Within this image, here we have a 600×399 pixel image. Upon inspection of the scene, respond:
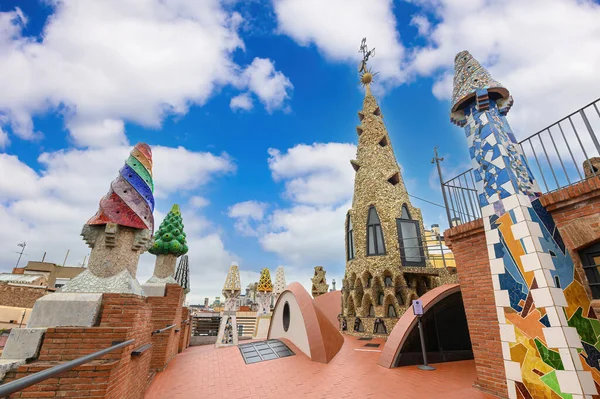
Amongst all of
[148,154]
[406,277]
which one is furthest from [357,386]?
[406,277]

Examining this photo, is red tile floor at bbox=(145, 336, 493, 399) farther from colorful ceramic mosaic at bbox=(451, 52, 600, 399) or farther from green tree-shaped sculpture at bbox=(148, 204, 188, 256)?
green tree-shaped sculpture at bbox=(148, 204, 188, 256)

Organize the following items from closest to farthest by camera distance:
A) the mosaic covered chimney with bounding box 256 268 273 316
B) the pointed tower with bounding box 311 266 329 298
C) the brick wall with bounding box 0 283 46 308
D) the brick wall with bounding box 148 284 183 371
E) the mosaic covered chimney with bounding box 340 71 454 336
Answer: the brick wall with bounding box 148 284 183 371
the mosaic covered chimney with bounding box 340 71 454 336
the brick wall with bounding box 0 283 46 308
the mosaic covered chimney with bounding box 256 268 273 316
the pointed tower with bounding box 311 266 329 298

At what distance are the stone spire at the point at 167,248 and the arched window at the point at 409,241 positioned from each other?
29.4 ft

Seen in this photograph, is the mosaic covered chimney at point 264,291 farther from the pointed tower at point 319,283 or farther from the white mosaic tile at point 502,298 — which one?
the white mosaic tile at point 502,298

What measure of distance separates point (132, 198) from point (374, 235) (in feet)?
33.6

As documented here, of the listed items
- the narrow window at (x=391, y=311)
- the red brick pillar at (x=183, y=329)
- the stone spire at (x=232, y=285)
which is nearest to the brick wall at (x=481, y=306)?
the narrow window at (x=391, y=311)

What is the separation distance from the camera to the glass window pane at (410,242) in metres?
11.7

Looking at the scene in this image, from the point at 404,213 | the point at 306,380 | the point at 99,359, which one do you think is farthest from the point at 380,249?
the point at 99,359

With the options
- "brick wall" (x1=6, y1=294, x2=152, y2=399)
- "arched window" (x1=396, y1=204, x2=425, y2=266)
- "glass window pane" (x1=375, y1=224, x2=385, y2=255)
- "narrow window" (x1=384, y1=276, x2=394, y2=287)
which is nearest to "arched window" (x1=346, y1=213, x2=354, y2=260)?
"glass window pane" (x1=375, y1=224, x2=385, y2=255)

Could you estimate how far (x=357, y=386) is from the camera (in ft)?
17.7

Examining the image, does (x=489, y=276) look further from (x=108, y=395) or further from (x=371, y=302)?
(x=371, y=302)

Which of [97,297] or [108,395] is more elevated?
[97,297]

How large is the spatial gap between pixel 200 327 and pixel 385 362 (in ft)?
41.2

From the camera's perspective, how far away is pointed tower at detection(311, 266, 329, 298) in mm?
19797
